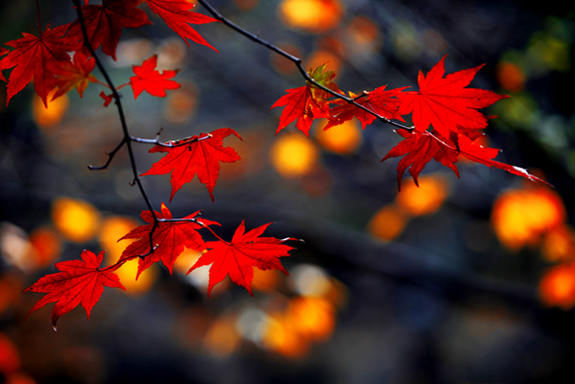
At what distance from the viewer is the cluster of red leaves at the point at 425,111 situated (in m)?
0.61

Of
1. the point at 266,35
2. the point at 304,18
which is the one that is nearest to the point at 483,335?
the point at 304,18

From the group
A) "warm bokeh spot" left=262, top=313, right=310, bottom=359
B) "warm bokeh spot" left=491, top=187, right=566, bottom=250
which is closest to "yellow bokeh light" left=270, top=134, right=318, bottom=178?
"warm bokeh spot" left=262, top=313, right=310, bottom=359

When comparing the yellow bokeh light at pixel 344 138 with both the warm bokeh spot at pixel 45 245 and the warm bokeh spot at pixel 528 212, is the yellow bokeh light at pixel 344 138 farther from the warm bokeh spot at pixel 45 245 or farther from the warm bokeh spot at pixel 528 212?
the warm bokeh spot at pixel 45 245

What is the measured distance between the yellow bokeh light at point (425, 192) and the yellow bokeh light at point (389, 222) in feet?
2.67

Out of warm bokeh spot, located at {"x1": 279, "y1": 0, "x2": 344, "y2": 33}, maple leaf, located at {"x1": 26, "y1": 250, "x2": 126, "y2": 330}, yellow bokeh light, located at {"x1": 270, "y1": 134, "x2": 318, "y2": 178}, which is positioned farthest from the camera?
yellow bokeh light, located at {"x1": 270, "y1": 134, "x2": 318, "y2": 178}

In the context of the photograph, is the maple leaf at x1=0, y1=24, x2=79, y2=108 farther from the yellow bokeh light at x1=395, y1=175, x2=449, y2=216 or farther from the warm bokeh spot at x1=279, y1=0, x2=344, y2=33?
the yellow bokeh light at x1=395, y1=175, x2=449, y2=216

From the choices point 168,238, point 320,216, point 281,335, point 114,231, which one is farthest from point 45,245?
point 320,216

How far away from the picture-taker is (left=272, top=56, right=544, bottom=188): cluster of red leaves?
2.01 feet

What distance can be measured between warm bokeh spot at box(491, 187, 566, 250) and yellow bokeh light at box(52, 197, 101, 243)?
134 inches

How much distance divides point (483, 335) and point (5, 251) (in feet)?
20.1

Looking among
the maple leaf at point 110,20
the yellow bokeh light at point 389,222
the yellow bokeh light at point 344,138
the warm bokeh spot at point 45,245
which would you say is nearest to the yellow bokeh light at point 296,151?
the yellow bokeh light at point 344,138

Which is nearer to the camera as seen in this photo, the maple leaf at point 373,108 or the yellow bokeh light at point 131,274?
the maple leaf at point 373,108

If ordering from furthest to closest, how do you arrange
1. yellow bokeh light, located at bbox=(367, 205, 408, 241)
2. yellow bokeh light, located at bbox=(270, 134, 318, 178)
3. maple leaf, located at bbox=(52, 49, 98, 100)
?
1. yellow bokeh light, located at bbox=(367, 205, 408, 241)
2. yellow bokeh light, located at bbox=(270, 134, 318, 178)
3. maple leaf, located at bbox=(52, 49, 98, 100)

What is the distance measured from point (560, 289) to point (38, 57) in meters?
3.28
